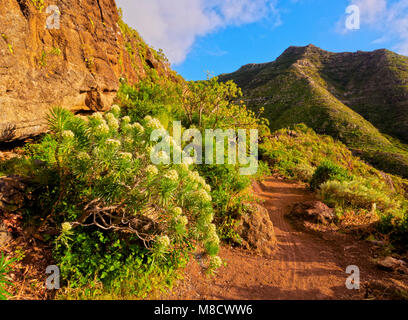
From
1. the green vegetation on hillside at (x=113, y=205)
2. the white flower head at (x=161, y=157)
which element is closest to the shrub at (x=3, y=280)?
the green vegetation on hillside at (x=113, y=205)

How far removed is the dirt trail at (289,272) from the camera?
333cm

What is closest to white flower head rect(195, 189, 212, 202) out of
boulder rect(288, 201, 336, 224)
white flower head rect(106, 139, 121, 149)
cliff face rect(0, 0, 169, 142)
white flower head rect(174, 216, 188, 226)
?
white flower head rect(174, 216, 188, 226)

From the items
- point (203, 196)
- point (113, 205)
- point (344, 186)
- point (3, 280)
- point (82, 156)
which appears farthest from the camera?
point (344, 186)

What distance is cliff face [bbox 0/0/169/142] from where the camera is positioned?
13.2ft

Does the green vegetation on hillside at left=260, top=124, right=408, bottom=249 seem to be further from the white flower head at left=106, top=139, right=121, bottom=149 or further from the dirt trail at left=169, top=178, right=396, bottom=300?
the white flower head at left=106, top=139, right=121, bottom=149

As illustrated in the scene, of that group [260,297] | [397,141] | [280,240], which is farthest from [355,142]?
[260,297]

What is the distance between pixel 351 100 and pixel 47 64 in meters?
64.8

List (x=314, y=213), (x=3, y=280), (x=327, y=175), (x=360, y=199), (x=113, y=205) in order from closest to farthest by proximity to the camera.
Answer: (x=3, y=280) → (x=113, y=205) → (x=314, y=213) → (x=360, y=199) → (x=327, y=175)

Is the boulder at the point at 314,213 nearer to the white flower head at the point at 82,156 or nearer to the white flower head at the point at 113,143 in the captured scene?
the white flower head at the point at 113,143

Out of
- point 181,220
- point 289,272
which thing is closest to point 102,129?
point 181,220

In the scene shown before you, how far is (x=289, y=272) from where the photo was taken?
3.98 m

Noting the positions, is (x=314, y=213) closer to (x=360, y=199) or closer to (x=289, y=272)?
(x=360, y=199)

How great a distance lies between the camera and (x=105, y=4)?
28.6 ft
